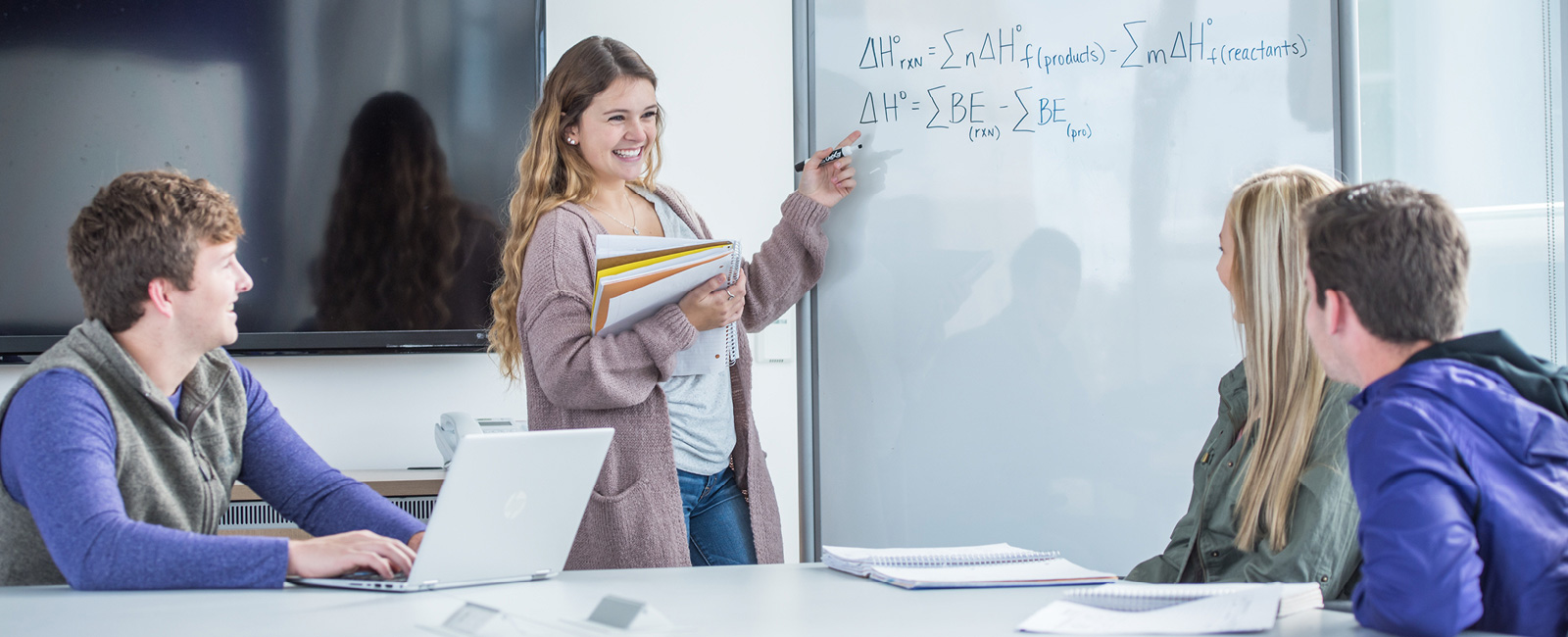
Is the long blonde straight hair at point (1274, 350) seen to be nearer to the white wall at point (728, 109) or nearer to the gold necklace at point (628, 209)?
the gold necklace at point (628, 209)

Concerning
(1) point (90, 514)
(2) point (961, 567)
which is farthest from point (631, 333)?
(1) point (90, 514)

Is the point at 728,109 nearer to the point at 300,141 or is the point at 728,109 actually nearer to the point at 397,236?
the point at 397,236

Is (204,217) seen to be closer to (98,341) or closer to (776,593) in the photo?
(98,341)

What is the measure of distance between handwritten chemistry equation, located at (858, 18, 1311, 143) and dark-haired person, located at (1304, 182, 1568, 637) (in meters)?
1.17

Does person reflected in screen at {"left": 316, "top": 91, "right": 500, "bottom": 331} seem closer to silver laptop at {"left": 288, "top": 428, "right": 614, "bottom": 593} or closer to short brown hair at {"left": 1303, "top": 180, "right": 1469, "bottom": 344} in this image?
silver laptop at {"left": 288, "top": 428, "right": 614, "bottom": 593}

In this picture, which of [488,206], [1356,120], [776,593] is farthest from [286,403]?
[1356,120]

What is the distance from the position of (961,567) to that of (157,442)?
1.02 meters

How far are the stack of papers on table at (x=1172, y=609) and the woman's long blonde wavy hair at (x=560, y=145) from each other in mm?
1137

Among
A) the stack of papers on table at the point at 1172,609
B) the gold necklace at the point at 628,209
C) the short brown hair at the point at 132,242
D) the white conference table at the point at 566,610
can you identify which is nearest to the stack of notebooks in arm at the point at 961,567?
the white conference table at the point at 566,610

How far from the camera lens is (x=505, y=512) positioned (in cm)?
127

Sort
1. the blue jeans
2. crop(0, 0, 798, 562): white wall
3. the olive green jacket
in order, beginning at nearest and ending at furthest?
the olive green jacket → the blue jeans → crop(0, 0, 798, 562): white wall

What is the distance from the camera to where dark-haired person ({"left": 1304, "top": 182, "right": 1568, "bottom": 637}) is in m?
0.96

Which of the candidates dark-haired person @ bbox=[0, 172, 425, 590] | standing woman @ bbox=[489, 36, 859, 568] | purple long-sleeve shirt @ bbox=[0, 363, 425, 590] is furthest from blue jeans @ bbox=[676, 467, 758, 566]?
purple long-sleeve shirt @ bbox=[0, 363, 425, 590]

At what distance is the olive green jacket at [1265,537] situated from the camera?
1322 mm
